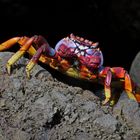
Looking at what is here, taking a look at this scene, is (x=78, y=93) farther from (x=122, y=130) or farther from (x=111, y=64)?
(x=111, y=64)

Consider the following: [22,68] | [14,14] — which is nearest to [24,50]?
[22,68]

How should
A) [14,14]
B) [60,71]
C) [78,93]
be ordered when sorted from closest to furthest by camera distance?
1. [78,93]
2. [60,71]
3. [14,14]

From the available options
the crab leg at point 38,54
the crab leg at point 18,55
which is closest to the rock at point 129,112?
the crab leg at point 38,54

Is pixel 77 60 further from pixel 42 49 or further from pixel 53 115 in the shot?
pixel 53 115

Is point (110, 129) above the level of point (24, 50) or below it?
below

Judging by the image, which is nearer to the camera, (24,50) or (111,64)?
(24,50)

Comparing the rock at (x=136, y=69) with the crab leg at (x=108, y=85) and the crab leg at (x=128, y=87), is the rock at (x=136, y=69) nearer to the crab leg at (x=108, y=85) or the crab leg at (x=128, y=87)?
the crab leg at (x=128, y=87)

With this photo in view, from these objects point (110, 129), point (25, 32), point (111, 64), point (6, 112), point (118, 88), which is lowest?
point (111, 64)

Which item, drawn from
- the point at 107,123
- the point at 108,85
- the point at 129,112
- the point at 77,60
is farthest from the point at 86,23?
the point at 107,123
